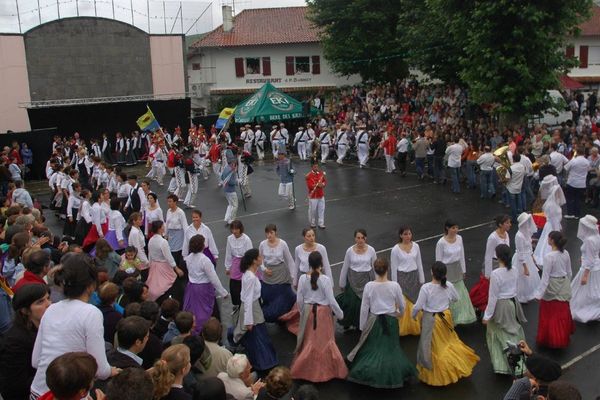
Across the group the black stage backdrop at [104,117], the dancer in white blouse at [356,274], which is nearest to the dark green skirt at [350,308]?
the dancer in white blouse at [356,274]

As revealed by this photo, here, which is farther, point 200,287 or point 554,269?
point 200,287

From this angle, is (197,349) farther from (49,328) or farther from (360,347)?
(360,347)

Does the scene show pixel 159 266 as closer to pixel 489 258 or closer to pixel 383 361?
pixel 383 361

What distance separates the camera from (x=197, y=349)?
5.21m

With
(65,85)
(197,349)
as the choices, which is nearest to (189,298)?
(197,349)

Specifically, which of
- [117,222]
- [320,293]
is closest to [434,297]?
[320,293]

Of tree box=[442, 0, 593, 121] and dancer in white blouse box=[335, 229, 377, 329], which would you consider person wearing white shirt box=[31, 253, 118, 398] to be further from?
tree box=[442, 0, 593, 121]

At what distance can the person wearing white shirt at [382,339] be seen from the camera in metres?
7.05

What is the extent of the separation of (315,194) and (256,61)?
102ft

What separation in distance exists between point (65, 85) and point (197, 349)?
3301cm

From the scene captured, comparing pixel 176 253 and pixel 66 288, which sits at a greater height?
pixel 66 288

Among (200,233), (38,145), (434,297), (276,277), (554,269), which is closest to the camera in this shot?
(434,297)

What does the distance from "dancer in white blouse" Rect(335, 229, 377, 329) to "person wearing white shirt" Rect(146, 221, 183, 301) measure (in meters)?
2.71

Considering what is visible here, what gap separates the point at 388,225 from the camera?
14891mm
